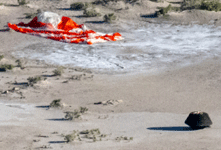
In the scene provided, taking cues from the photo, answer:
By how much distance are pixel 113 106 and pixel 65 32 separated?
7.64m

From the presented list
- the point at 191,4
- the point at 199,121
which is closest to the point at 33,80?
the point at 199,121

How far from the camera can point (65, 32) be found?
1681 cm

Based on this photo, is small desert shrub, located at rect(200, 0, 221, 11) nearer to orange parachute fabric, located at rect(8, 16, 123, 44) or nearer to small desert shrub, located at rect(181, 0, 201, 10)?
small desert shrub, located at rect(181, 0, 201, 10)

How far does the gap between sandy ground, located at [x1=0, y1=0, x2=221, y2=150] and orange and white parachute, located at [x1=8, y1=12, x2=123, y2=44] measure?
2.37 m

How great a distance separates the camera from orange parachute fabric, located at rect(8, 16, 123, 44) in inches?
634

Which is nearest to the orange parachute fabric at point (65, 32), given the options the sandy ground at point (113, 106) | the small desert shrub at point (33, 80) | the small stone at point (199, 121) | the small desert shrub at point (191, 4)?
the sandy ground at point (113, 106)

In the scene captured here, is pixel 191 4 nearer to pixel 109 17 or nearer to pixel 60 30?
pixel 109 17

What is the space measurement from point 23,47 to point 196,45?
21.9 feet

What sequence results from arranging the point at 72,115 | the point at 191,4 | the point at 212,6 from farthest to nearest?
the point at 191,4
the point at 212,6
the point at 72,115

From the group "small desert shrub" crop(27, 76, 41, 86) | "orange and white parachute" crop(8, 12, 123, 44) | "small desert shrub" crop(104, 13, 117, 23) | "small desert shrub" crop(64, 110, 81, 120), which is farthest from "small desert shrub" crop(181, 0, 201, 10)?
"small desert shrub" crop(64, 110, 81, 120)

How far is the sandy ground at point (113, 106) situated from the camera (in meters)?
7.37

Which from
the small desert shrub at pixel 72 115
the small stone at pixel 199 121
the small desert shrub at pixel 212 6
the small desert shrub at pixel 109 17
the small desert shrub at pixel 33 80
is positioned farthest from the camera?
the small desert shrub at pixel 212 6

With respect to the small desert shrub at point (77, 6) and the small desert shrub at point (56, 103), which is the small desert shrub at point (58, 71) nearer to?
the small desert shrub at point (56, 103)

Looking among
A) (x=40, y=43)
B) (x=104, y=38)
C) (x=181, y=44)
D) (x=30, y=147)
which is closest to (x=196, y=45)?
(x=181, y=44)
